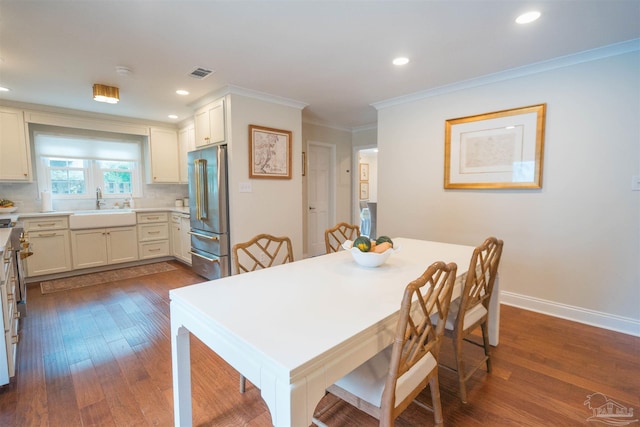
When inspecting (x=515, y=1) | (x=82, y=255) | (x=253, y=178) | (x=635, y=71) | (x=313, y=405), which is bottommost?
(x=82, y=255)

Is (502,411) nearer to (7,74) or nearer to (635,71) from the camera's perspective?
(635,71)

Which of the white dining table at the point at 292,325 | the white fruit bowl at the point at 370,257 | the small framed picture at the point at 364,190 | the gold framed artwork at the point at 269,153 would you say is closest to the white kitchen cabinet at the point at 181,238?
the gold framed artwork at the point at 269,153

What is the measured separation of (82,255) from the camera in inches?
156

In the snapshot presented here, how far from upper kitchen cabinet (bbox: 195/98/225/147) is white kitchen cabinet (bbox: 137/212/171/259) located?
157 cm

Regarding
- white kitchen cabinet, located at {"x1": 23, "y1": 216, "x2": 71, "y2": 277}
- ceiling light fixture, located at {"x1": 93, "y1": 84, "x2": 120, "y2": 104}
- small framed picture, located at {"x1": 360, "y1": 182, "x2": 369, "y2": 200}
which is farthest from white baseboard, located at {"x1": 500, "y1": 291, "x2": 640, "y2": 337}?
small framed picture, located at {"x1": 360, "y1": 182, "x2": 369, "y2": 200}

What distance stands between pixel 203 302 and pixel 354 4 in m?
1.86

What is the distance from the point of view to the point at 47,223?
12.1 ft

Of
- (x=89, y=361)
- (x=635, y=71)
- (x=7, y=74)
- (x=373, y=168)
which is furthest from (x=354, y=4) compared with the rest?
(x=373, y=168)

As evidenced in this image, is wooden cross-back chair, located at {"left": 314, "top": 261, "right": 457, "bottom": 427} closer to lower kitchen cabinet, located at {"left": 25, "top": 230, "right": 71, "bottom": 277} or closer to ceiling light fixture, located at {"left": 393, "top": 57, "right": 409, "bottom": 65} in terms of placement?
ceiling light fixture, located at {"left": 393, "top": 57, "right": 409, "bottom": 65}

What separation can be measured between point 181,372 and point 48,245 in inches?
148

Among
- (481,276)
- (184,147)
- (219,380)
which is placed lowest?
(219,380)

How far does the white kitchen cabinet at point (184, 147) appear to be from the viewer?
15.1 ft

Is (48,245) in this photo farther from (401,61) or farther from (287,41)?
(401,61)

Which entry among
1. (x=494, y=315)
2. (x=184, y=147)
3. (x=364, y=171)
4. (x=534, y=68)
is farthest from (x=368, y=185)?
(x=494, y=315)
